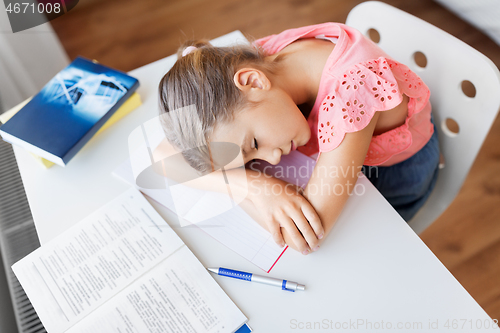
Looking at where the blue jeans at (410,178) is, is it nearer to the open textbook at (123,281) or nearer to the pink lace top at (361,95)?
the pink lace top at (361,95)

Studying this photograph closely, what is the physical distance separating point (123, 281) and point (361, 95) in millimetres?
563

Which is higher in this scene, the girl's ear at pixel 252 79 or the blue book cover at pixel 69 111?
the girl's ear at pixel 252 79

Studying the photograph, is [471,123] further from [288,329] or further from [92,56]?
[92,56]

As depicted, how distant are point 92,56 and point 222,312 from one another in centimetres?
187

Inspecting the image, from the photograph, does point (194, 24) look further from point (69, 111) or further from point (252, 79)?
point (252, 79)

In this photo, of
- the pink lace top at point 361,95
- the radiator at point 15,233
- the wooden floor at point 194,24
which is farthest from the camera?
the wooden floor at point 194,24

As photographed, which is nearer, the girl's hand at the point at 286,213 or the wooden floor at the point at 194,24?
the girl's hand at the point at 286,213

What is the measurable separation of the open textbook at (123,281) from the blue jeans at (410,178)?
523 mm

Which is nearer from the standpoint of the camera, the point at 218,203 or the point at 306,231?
the point at 306,231

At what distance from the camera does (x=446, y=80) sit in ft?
2.77

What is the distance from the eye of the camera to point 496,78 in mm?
743

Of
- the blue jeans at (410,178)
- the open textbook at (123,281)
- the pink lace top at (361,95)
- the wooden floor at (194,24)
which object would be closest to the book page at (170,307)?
the open textbook at (123,281)

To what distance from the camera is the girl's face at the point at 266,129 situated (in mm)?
693

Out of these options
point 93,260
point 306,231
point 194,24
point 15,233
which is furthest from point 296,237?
point 194,24
